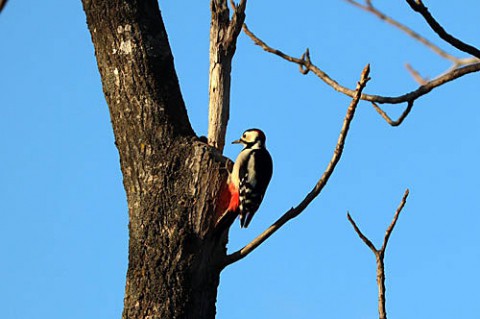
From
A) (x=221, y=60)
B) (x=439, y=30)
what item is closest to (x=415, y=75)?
(x=439, y=30)

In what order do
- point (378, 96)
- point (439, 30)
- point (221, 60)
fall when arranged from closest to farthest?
1. point (439, 30)
2. point (378, 96)
3. point (221, 60)

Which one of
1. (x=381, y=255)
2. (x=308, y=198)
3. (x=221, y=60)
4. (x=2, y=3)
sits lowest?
(x=2, y=3)

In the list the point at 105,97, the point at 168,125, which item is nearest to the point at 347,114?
the point at 168,125

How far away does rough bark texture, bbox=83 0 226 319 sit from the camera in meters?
3.74

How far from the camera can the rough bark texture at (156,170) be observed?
374 cm

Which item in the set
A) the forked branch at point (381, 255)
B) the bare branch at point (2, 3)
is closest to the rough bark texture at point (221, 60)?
the forked branch at point (381, 255)

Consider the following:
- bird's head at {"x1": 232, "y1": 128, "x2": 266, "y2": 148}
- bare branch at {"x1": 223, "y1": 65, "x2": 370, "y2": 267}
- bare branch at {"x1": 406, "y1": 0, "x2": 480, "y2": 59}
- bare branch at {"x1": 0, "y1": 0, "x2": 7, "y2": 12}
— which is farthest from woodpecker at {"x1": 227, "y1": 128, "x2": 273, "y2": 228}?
bare branch at {"x1": 0, "y1": 0, "x2": 7, "y2": 12}

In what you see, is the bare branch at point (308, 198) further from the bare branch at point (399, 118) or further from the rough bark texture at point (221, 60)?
the rough bark texture at point (221, 60)

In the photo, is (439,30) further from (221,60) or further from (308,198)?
(221,60)

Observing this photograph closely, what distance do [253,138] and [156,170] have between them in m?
2.06

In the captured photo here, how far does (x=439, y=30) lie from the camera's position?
2797mm

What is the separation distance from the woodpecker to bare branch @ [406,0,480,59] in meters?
1.69

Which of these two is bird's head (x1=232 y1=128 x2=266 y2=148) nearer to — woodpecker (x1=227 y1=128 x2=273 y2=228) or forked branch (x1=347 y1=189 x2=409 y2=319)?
woodpecker (x1=227 y1=128 x2=273 y2=228)

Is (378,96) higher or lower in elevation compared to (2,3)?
higher
